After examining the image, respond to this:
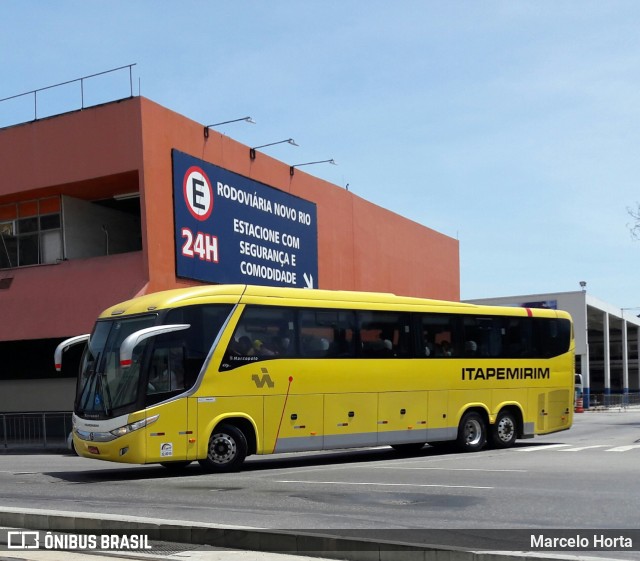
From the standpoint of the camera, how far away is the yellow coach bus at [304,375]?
54.1 feet

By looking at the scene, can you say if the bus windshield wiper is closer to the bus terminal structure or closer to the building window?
the building window

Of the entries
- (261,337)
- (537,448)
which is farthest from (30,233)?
(537,448)

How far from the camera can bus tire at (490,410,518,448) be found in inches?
880

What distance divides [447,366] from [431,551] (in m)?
13.4

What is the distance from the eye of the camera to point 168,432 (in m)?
16.4

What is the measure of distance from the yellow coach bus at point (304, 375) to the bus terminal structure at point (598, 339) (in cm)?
4360

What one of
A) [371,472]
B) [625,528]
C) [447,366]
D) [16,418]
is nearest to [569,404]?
[447,366]

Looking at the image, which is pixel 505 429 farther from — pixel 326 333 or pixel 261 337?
pixel 261 337

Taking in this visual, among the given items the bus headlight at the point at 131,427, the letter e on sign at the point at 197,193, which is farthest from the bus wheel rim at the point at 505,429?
the letter e on sign at the point at 197,193

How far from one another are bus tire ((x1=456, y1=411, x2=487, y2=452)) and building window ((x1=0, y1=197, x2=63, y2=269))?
48.9 ft

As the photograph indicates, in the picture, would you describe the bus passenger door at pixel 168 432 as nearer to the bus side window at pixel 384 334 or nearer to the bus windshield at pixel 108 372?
the bus windshield at pixel 108 372

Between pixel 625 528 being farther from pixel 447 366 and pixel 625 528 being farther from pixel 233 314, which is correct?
pixel 447 366

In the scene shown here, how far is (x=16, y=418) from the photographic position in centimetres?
2939

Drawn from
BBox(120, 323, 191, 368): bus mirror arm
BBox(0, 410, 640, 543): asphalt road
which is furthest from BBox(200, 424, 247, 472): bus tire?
BBox(120, 323, 191, 368): bus mirror arm
